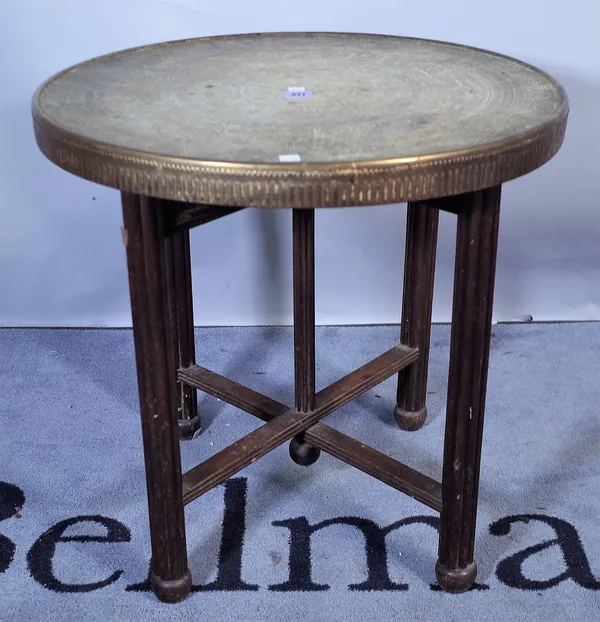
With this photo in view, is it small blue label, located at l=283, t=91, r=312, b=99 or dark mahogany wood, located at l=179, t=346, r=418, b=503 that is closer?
small blue label, located at l=283, t=91, r=312, b=99

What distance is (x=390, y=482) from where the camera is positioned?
1609mm

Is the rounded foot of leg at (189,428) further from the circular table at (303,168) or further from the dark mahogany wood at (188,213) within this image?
the dark mahogany wood at (188,213)

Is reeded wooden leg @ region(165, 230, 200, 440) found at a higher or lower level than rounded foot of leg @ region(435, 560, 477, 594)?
higher

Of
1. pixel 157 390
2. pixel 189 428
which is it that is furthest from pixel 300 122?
pixel 189 428

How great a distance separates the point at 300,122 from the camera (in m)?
1.25

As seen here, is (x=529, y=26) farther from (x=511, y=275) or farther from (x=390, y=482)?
(x=390, y=482)

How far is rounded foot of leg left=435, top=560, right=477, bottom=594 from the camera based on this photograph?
5.05ft

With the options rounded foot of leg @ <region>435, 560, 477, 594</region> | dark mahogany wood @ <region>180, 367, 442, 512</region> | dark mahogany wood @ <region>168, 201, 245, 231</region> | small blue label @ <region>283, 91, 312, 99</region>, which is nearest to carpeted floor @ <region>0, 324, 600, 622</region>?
rounded foot of leg @ <region>435, 560, 477, 594</region>

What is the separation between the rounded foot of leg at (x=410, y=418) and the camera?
1.94 meters

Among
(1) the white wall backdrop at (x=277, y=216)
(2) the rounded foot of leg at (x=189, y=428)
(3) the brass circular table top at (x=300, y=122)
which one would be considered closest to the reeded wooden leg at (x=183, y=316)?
(2) the rounded foot of leg at (x=189, y=428)

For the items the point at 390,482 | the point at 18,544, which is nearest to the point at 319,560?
the point at 390,482

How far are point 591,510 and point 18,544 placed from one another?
0.99 m

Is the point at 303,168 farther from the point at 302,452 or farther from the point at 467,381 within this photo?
the point at 302,452

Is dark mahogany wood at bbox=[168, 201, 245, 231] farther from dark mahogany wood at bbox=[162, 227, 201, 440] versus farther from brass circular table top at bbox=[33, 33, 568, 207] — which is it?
dark mahogany wood at bbox=[162, 227, 201, 440]
